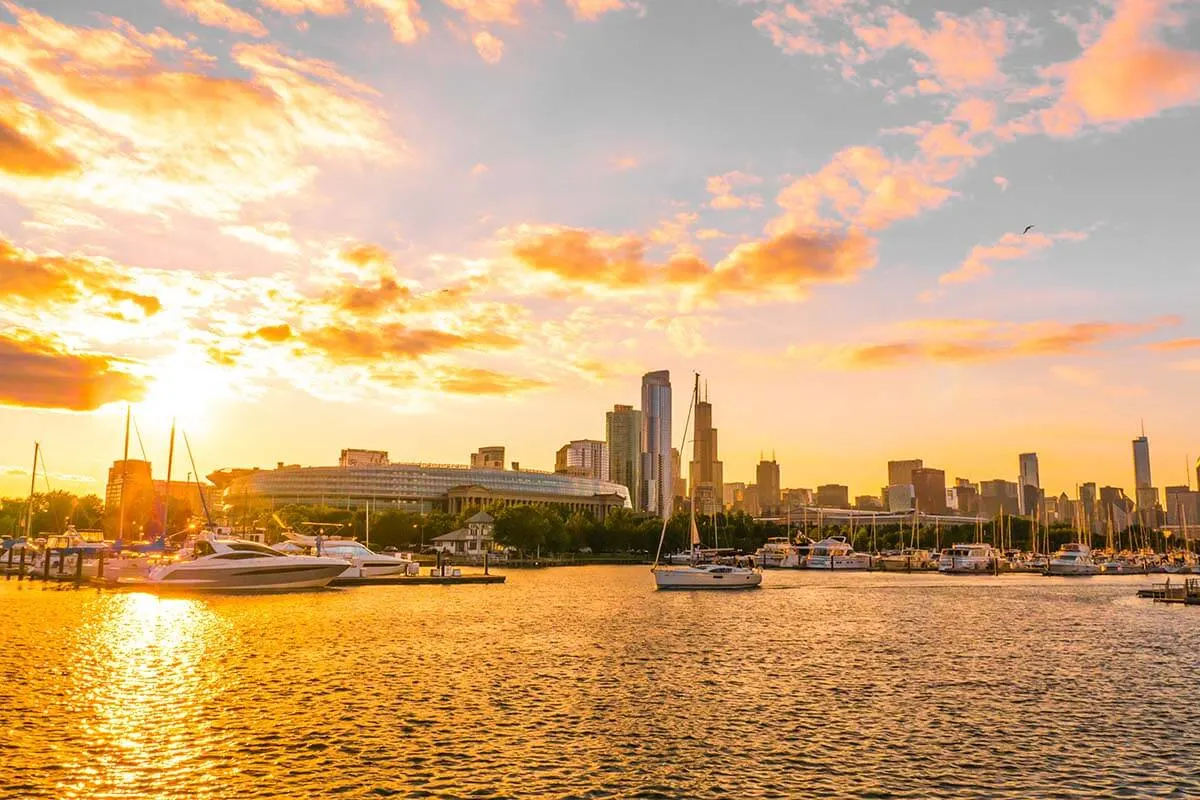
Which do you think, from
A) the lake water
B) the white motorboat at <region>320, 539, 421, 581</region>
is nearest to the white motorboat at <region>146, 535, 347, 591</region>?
the lake water

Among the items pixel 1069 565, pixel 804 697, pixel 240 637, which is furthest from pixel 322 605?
pixel 1069 565

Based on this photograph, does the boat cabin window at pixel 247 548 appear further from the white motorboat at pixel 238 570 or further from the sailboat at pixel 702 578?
the sailboat at pixel 702 578

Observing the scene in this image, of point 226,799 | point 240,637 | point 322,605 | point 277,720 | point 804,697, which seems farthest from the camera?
point 322,605

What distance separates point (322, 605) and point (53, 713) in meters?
51.2

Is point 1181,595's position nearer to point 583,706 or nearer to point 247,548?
point 583,706

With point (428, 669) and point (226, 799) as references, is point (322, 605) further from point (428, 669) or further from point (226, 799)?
point (226, 799)

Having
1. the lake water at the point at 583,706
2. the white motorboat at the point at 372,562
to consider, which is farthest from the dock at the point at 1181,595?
the white motorboat at the point at 372,562

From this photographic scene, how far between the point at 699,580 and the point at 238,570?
197 ft

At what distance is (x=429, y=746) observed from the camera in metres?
35.5

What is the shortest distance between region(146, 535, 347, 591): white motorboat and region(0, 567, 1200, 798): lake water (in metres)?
15.8

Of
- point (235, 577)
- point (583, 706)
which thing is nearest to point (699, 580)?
point (235, 577)

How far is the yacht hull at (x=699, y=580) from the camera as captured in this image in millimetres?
124938

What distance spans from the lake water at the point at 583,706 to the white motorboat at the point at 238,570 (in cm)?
1582

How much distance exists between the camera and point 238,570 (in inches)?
3952
